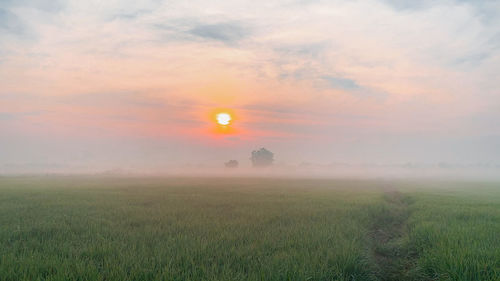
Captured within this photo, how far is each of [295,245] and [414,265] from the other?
10.5ft

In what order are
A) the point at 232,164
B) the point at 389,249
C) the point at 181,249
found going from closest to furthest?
the point at 181,249
the point at 389,249
the point at 232,164

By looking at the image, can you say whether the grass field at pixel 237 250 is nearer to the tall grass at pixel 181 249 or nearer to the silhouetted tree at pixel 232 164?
the tall grass at pixel 181 249

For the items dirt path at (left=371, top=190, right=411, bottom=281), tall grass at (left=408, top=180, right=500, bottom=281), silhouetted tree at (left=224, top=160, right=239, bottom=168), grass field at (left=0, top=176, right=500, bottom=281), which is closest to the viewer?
grass field at (left=0, top=176, right=500, bottom=281)

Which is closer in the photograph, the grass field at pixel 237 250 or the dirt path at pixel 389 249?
the grass field at pixel 237 250

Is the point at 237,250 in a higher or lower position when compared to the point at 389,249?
higher

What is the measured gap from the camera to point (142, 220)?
452 inches

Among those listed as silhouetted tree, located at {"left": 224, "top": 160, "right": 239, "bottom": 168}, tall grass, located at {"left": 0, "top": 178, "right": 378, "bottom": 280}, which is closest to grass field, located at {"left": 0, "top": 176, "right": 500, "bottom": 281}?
tall grass, located at {"left": 0, "top": 178, "right": 378, "bottom": 280}

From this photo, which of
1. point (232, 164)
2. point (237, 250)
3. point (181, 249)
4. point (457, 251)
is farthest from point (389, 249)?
point (232, 164)

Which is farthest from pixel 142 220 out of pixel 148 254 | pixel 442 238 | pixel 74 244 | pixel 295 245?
pixel 442 238

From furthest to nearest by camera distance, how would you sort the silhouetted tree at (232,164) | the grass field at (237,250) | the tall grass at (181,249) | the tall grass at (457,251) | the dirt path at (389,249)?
the silhouetted tree at (232,164) → the dirt path at (389,249) → the tall grass at (457,251) → the grass field at (237,250) → the tall grass at (181,249)

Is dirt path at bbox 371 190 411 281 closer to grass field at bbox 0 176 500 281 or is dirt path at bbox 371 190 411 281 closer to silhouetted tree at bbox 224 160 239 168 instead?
grass field at bbox 0 176 500 281

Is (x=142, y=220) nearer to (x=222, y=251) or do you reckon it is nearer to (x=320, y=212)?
(x=222, y=251)

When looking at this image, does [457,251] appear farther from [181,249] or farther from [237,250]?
[181,249]

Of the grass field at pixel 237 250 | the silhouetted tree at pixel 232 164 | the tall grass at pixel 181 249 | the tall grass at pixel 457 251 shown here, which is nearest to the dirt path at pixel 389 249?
the grass field at pixel 237 250
